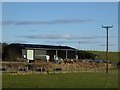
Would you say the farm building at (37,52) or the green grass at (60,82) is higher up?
the farm building at (37,52)

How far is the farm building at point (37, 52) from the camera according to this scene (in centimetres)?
9409

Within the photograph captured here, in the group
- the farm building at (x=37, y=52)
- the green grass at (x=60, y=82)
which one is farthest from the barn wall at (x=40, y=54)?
the green grass at (x=60, y=82)

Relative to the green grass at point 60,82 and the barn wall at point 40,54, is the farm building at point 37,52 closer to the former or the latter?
the barn wall at point 40,54

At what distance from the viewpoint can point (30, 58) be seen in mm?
96188

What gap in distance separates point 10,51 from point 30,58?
561 centimetres

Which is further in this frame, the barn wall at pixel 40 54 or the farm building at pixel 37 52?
the barn wall at pixel 40 54

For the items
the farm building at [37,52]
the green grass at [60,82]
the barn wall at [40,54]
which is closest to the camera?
the green grass at [60,82]

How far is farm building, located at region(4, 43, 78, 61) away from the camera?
9409cm

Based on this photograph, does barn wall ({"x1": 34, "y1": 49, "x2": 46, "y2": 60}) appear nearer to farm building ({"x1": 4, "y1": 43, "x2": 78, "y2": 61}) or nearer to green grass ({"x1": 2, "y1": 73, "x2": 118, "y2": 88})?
farm building ({"x1": 4, "y1": 43, "x2": 78, "y2": 61})

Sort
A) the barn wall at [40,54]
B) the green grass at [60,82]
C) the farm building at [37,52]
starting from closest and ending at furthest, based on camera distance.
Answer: the green grass at [60,82] < the farm building at [37,52] < the barn wall at [40,54]

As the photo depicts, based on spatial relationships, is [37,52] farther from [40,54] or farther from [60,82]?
[60,82]

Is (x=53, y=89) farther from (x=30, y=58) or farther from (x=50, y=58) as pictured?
(x=50, y=58)

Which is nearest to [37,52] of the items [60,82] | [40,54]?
[40,54]

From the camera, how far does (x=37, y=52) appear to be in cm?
10144
